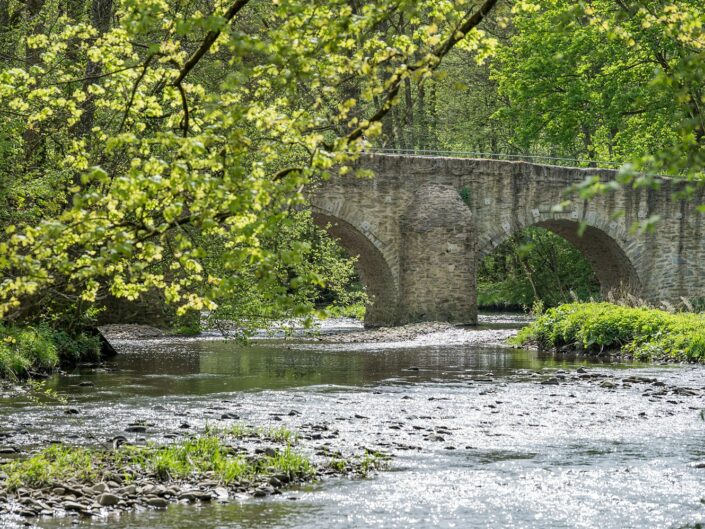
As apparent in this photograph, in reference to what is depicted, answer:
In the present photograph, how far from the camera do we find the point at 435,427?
10.1m

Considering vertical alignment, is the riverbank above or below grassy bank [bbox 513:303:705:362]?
below

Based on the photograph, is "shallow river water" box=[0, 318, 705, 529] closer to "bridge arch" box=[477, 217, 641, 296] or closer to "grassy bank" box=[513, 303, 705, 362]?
"grassy bank" box=[513, 303, 705, 362]

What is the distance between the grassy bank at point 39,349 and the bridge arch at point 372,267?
1000cm

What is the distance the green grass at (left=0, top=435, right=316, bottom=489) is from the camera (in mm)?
7289

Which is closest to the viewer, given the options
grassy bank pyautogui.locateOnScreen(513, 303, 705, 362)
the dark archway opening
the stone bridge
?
grassy bank pyautogui.locateOnScreen(513, 303, 705, 362)

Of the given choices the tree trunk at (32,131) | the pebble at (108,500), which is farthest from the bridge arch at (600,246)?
the pebble at (108,500)

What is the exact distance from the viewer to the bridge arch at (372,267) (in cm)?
2666

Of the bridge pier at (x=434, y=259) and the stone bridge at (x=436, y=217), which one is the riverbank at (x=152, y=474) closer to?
the stone bridge at (x=436, y=217)

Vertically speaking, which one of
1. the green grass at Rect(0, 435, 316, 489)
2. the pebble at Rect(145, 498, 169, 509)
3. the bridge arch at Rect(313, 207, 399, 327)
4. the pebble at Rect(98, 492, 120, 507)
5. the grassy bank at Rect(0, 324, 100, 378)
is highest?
the bridge arch at Rect(313, 207, 399, 327)

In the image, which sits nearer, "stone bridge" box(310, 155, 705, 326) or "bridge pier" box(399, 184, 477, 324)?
"stone bridge" box(310, 155, 705, 326)

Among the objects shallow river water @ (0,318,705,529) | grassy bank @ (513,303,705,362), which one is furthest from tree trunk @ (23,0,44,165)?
grassy bank @ (513,303,705,362)

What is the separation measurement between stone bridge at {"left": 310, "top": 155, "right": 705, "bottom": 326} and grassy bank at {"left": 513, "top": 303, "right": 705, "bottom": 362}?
242 inches

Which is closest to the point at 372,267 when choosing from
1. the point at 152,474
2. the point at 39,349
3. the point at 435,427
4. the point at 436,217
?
the point at 436,217

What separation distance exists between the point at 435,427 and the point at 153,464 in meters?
3.21
